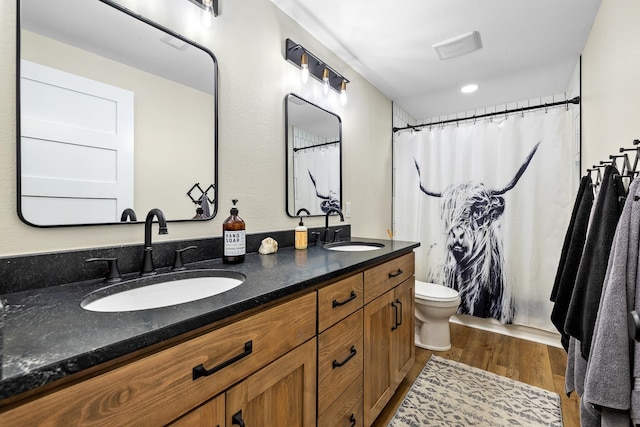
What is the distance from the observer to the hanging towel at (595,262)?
0.98 meters

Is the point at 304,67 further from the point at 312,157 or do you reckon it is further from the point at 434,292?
the point at 434,292

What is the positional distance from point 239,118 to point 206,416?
4.02 feet

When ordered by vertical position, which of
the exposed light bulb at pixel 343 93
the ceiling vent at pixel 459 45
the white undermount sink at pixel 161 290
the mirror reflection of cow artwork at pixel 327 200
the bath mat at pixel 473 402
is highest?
the ceiling vent at pixel 459 45

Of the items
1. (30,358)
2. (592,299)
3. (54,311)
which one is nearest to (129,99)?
(54,311)

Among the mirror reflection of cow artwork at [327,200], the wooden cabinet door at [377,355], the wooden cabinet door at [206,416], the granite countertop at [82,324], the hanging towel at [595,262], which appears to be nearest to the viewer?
the granite countertop at [82,324]

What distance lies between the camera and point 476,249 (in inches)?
101

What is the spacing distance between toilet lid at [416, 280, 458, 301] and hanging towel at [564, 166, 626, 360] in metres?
1.19

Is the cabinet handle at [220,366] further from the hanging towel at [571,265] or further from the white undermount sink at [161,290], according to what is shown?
the hanging towel at [571,265]

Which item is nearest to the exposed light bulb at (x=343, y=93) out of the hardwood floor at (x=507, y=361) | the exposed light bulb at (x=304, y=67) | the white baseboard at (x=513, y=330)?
the exposed light bulb at (x=304, y=67)

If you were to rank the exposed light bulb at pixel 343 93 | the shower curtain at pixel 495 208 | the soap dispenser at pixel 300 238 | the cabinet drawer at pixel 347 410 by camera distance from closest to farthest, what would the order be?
the cabinet drawer at pixel 347 410
the soap dispenser at pixel 300 238
the exposed light bulb at pixel 343 93
the shower curtain at pixel 495 208

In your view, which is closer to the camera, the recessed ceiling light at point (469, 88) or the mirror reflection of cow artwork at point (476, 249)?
the mirror reflection of cow artwork at point (476, 249)

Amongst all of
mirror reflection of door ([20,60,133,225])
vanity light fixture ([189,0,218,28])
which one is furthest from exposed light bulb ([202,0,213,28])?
mirror reflection of door ([20,60,133,225])

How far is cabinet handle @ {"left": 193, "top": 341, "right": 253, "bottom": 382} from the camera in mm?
642

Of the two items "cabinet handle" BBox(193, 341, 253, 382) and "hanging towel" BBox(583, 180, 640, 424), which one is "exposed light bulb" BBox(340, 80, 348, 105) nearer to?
"hanging towel" BBox(583, 180, 640, 424)
